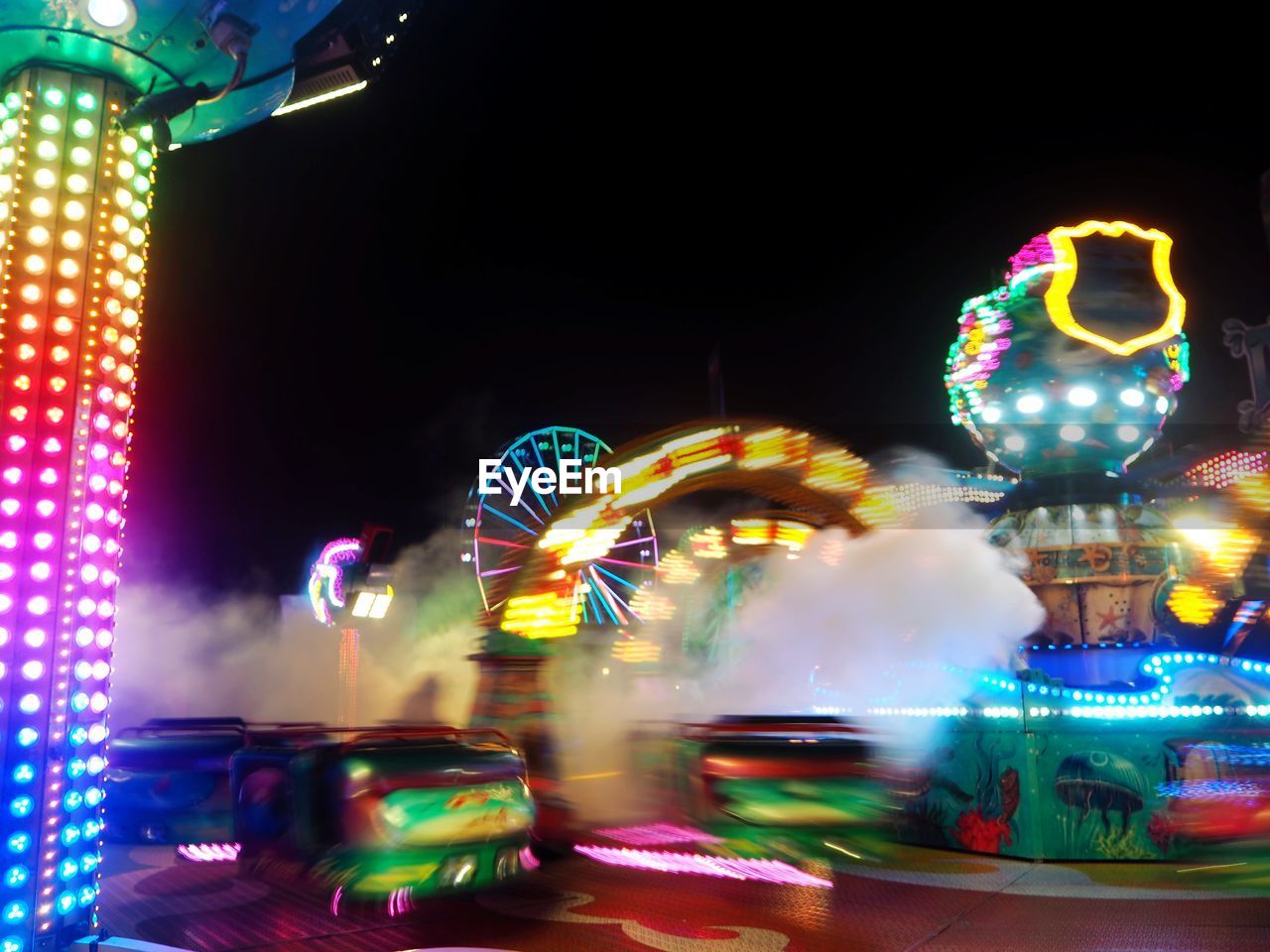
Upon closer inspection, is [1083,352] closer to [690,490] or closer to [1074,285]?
[1074,285]

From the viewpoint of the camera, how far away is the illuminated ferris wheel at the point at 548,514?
21.5 metres

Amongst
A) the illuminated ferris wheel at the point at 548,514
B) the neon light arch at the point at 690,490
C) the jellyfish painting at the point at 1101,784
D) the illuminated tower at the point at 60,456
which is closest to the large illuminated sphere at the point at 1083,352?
the neon light arch at the point at 690,490

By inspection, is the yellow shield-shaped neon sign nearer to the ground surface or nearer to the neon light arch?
the neon light arch

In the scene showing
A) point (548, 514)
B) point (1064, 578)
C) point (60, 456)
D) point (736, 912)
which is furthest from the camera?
point (548, 514)

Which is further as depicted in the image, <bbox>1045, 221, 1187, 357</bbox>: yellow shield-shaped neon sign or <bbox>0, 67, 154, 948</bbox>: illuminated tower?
<bbox>1045, 221, 1187, 357</bbox>: yellow shield-shaped neon sign

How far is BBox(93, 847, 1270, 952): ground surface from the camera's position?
477 centimetres

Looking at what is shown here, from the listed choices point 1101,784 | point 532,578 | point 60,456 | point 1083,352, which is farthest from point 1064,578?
point 60,456

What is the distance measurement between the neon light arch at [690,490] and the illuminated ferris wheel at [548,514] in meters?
11.2

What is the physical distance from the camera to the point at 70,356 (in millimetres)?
3688

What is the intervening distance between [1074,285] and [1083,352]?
0.60 metres

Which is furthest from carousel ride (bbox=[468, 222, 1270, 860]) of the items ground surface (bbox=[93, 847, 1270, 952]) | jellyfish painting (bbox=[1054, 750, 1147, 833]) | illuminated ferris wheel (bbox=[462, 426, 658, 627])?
illuminated ferris wheel (bbox=[462, 426, 658, 627])

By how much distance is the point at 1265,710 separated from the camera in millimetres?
7223

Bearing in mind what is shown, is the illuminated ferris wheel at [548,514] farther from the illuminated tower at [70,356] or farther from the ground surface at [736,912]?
the illuminated tower at [70,356]

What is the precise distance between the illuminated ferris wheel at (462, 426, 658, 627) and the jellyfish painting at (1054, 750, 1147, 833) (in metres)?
14.3
